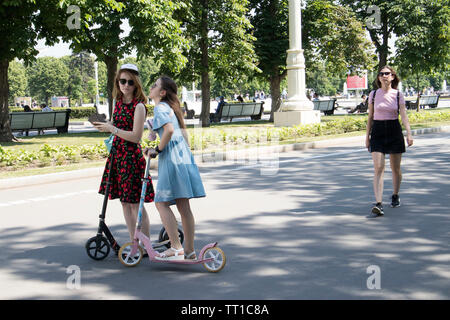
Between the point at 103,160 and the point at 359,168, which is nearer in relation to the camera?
the point at 359,168

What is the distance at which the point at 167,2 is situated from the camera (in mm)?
21000

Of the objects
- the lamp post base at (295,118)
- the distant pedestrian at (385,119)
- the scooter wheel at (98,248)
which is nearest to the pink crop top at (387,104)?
the distant pedestrian at (385,119)

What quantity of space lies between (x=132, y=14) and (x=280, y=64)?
446 inches

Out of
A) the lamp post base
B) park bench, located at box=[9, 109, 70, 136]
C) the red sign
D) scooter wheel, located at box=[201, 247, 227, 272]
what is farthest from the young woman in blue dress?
the red sign

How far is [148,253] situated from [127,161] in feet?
2.74

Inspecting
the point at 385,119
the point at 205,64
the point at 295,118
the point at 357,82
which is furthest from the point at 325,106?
the point at 385,119

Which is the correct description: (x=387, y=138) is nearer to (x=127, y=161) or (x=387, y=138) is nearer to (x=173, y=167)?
(x=173, y=167)

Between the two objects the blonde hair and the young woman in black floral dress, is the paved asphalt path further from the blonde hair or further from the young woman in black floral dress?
the blonde hair

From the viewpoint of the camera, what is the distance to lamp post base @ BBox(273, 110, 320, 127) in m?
21.7

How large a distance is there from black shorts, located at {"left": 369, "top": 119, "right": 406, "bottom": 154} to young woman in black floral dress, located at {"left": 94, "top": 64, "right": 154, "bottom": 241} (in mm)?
3306

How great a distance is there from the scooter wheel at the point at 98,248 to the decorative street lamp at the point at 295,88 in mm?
16694

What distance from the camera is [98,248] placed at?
5.47m

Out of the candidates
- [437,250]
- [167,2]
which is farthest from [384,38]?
[437,250]

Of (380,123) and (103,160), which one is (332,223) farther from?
(103,160)
